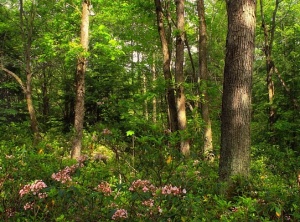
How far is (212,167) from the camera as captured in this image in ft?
19.4

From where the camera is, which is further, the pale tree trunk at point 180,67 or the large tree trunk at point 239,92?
the pale tree trunk at point 180,67

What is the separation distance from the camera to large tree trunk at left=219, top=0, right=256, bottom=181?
4.56 meters

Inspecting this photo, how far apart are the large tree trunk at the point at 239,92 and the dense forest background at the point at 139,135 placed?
0.89 feet

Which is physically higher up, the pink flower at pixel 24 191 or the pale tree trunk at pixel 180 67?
the pale tree trunk at pixel 180 67

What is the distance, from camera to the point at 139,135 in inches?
375

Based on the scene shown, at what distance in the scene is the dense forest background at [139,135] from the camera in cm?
308

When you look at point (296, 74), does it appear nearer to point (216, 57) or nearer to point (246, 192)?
point (246, 192)

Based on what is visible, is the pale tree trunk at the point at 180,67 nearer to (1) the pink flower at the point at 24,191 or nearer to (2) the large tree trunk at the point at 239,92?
(2) the large tree trunk at the point at 239,92

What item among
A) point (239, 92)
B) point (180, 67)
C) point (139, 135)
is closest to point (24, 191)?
point (239, 92)

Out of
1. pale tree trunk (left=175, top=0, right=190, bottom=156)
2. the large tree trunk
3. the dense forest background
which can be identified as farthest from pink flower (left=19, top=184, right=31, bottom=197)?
pale tree trunk (left=175, top=0, right=190, bottom=156)

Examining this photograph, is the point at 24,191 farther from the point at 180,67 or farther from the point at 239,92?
the point at 180,67

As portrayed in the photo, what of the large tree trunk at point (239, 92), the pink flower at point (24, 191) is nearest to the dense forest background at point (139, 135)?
the pink flower at point (24, 191)

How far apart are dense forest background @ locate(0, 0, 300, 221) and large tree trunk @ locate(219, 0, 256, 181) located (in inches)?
10.7

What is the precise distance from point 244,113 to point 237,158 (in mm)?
754
